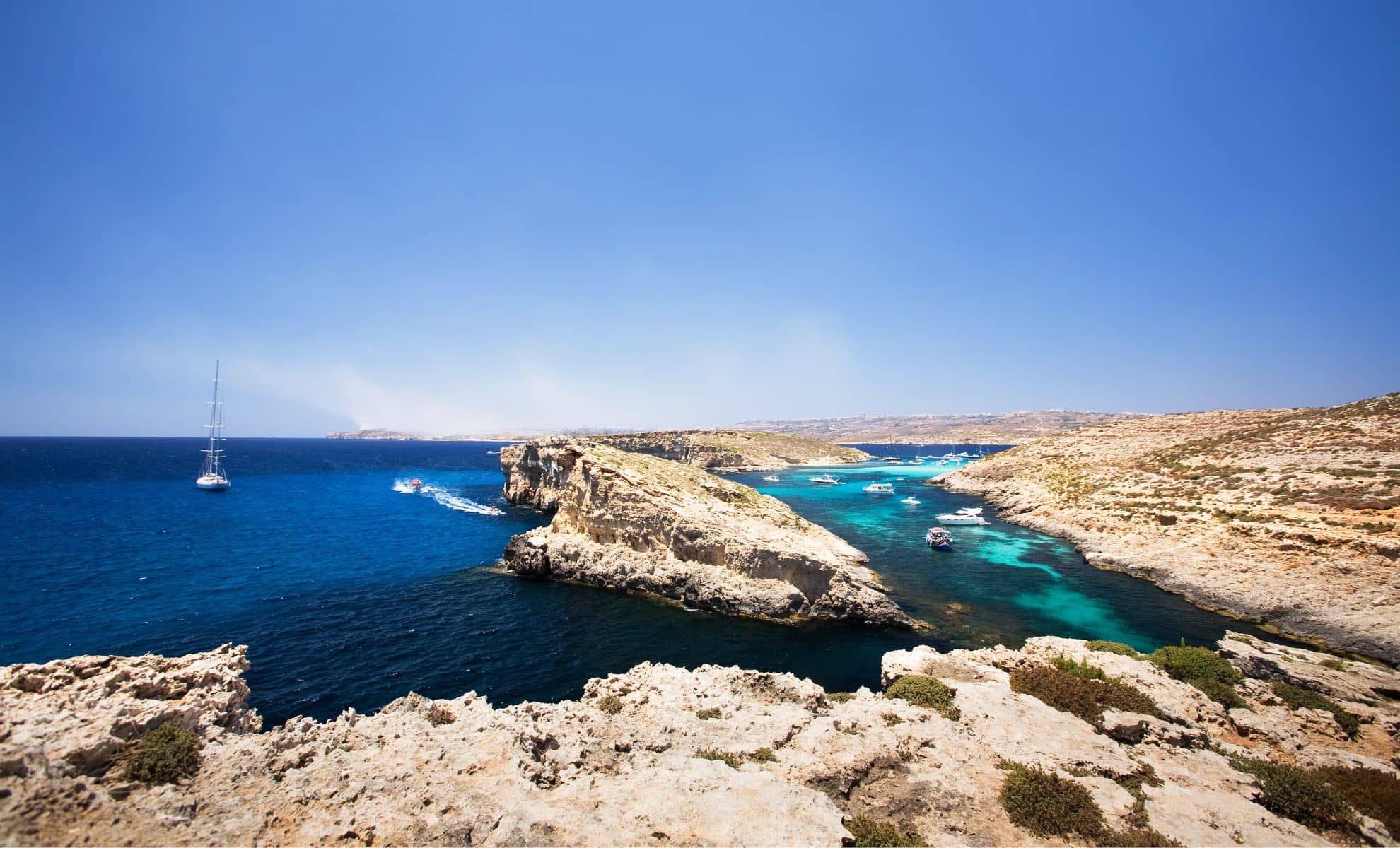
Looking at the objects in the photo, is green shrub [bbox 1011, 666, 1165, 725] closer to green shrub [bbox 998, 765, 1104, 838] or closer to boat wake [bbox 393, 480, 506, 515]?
green shrub [bbox 998, 765, 1104, 838]

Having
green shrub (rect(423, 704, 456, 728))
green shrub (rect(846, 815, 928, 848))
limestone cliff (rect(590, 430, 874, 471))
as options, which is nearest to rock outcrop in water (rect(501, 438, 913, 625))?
green shrub (rect(423, 704, 456, 728))

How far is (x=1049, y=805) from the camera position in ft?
35.2

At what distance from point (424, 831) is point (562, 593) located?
88.1 ft

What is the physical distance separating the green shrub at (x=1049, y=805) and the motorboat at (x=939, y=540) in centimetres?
3844

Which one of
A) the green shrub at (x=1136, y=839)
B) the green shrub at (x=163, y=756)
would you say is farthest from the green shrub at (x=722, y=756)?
the green shrub at (x=163, y=756)

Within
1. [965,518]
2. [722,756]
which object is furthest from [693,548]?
[965,518]

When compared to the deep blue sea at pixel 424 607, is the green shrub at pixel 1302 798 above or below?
above

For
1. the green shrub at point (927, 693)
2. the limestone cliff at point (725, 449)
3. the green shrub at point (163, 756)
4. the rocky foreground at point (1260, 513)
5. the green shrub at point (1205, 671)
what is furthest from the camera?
the limestone cliff at point (725, 449)

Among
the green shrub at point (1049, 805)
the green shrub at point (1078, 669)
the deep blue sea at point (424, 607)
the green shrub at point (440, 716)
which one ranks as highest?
the green shrub at point (440, 716)

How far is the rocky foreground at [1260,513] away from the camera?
1103 inches

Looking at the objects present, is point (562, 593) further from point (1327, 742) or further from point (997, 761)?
point (1327, 742)

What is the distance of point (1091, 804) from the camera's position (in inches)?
421

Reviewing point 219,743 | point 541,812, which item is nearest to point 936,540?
point 541,812

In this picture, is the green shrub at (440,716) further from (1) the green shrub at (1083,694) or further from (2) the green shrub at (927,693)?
(1) the green shrub at (1083,694)
